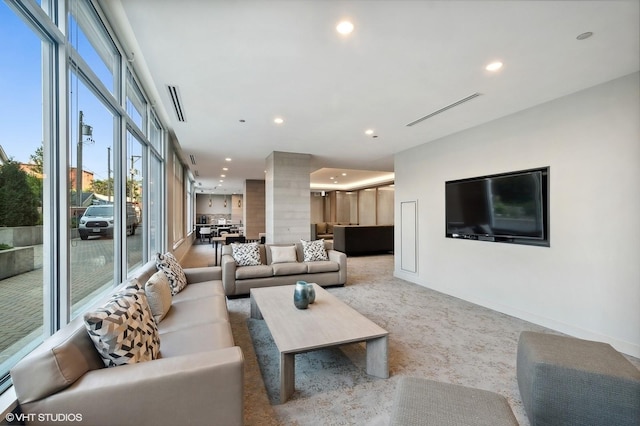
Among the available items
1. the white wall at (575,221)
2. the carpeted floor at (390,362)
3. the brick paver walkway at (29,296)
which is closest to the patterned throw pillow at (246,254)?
the carpeted floor at (390,362)

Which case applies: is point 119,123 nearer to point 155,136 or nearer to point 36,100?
point 36,100

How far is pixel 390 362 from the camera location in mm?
2418

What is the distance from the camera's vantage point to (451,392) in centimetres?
140

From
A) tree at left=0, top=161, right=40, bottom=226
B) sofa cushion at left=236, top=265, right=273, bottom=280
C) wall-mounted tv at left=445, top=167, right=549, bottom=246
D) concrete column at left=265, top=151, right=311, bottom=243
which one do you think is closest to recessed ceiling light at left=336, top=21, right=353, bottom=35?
tree at left=0, top=161, right=40, bottom=226

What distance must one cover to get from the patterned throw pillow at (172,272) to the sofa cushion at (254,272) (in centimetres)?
107

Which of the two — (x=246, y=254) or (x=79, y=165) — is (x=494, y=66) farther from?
(x=246, y=254)

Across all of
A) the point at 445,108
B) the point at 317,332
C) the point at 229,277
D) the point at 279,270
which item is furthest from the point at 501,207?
the point at 229,277

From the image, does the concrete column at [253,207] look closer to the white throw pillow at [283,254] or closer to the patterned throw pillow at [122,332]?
the white throw pillow at [283,254]

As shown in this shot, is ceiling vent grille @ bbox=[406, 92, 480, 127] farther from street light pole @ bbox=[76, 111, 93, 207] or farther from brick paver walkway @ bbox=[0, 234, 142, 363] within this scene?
brick paver walkway @ bbox=[0, 234, 142, 363]

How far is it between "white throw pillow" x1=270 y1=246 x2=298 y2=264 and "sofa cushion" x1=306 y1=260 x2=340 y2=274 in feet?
1.07

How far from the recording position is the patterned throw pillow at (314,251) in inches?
198

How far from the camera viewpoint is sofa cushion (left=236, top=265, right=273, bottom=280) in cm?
432

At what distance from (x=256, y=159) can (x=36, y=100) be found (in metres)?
5.28

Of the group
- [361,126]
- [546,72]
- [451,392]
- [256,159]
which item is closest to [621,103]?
[546,72]
